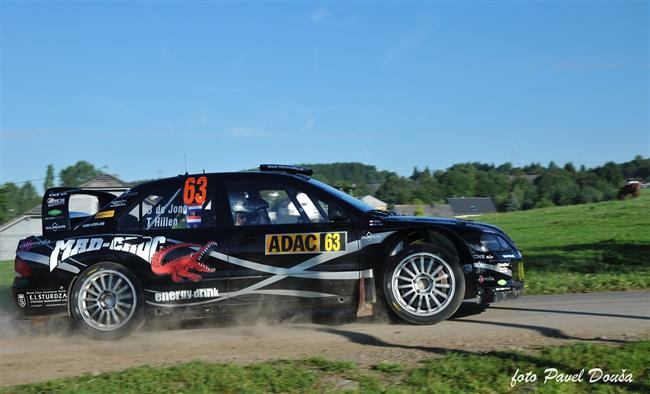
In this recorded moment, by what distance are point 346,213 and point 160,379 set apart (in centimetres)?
270

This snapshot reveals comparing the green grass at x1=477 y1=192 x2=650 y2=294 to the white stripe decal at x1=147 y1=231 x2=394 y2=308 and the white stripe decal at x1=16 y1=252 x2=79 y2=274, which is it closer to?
the white stripe decal at x1=147 y1=231 x2=394 y2=308

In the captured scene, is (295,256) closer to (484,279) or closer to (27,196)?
(484,279)

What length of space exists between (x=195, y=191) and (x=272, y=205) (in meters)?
0.89

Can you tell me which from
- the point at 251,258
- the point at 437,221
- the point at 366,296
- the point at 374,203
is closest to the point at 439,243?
the point at 437,221

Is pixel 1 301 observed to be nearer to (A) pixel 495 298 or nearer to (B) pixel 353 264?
(B) pixel 353 264

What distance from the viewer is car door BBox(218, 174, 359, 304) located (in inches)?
261

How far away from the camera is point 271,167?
25.0ft

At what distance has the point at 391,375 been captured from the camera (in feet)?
15.9

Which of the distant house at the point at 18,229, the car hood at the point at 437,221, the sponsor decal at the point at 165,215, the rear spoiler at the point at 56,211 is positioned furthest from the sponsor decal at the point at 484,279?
the distant house at the point at 18,229

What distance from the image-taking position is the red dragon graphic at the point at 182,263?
678cm

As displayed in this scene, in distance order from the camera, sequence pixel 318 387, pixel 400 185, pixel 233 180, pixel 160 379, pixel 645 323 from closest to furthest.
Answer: pixel 318 387
pixel 160 379
pixel 645 323
pixel 233 180
pixel 400 185

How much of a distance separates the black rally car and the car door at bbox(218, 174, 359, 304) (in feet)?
0.04

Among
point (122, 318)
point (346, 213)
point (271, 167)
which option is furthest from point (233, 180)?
point (122, 318)

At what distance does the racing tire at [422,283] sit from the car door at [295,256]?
426mm
